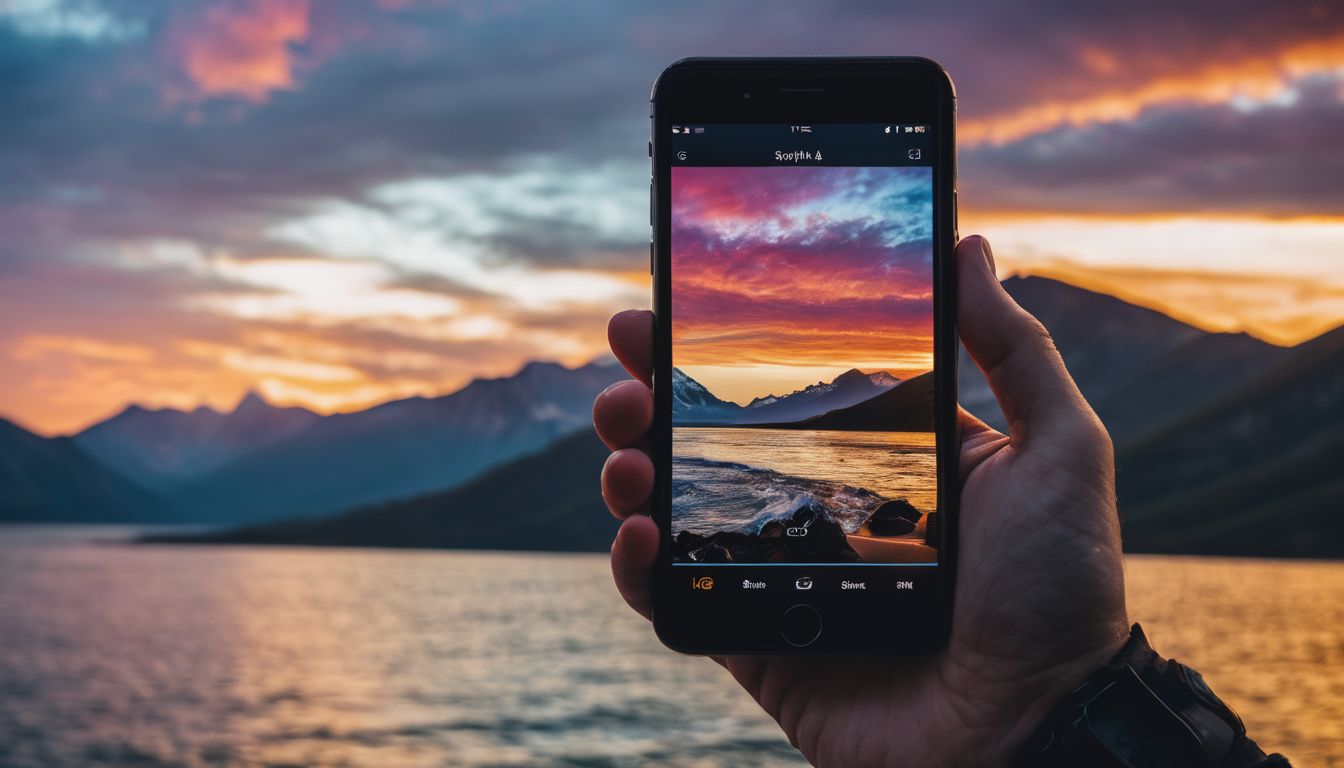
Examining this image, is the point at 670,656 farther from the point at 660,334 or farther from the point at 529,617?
the point at 660,334

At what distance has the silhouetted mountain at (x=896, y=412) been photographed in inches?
217

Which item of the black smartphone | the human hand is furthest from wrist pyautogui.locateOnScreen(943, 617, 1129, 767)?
the black smartphone

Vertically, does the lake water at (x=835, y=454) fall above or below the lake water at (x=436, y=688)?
above

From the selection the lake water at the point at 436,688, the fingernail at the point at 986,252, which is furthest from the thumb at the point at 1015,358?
the lake water at the point at 436,688

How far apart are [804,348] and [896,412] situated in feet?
1.87

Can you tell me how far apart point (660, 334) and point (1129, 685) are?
2.70 metres

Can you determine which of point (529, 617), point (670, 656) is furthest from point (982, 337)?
point (529, 617)

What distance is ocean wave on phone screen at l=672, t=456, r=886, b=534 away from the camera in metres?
5.57

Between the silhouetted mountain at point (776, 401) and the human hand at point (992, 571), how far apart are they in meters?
0.19

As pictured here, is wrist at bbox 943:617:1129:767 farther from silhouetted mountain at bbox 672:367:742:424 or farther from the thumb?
silhouetted mountain at bbox 672:367:742:424

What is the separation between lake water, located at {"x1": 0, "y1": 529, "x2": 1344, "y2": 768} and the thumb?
212 feet

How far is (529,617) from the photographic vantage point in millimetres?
166500

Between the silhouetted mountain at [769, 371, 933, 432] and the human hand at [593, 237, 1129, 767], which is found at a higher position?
the silhouetted mountain at [769, 371, 933, 432]

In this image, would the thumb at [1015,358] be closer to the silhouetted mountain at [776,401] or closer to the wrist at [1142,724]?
the silhouetted mountain at [776,401]
